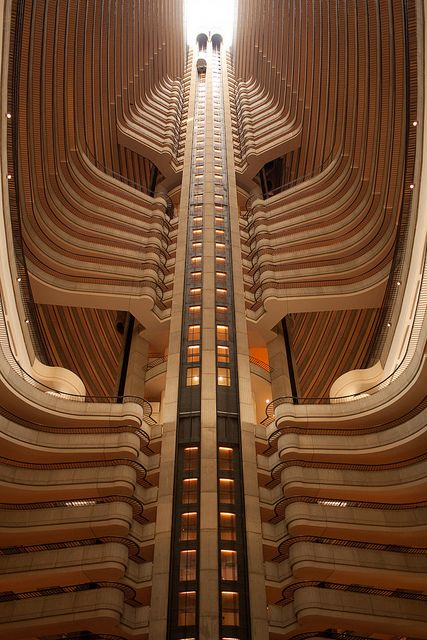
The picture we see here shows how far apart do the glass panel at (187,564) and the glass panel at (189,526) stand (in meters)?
0.46

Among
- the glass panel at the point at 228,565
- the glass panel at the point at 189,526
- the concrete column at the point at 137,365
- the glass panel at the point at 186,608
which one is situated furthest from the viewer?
the concrete column at the point at 137,365

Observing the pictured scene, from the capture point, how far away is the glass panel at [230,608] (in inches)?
634

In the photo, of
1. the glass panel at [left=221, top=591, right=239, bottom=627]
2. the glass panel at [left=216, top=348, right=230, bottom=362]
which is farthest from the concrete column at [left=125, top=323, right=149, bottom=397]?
the glass panel at [left=221, top=591, right=239, bottom=627]

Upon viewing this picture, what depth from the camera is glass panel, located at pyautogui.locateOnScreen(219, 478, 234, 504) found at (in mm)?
18750

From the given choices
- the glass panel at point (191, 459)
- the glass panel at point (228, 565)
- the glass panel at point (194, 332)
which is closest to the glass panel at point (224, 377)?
the glass panel at point (194, 332)

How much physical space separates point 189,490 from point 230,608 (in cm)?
382

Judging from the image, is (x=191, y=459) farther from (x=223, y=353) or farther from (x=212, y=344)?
(x=212, y=344)

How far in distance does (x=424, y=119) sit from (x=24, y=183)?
1575 centimetres

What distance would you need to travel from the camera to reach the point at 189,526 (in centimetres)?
1802

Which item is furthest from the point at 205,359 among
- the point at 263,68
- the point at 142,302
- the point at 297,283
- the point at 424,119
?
the point at 263,68

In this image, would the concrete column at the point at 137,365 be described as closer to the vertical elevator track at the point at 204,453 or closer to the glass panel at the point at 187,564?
the vertical elevator track at the point at 204,453

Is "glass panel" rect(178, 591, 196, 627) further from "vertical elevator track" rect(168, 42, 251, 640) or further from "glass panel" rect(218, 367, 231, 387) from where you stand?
"glass panel" rect(218, 367, 231, 387)

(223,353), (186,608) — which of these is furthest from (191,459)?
(223,353)

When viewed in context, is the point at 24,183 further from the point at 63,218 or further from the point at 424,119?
the point at 424,119
